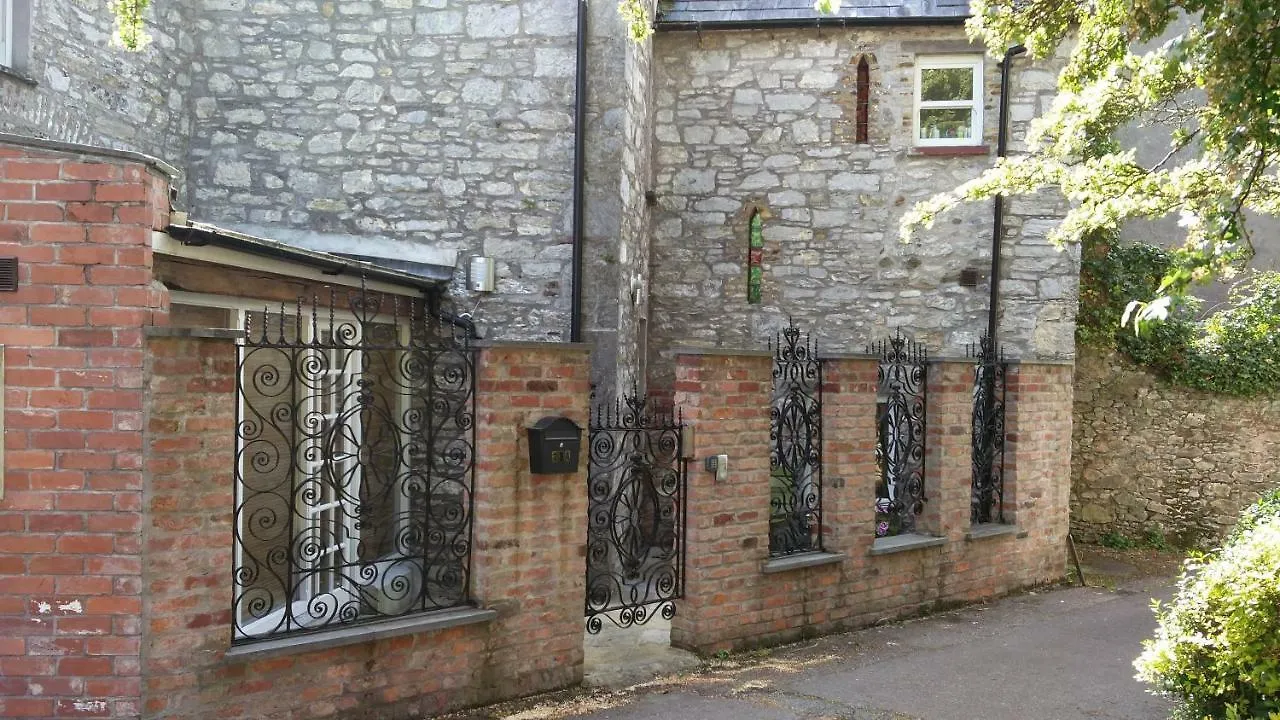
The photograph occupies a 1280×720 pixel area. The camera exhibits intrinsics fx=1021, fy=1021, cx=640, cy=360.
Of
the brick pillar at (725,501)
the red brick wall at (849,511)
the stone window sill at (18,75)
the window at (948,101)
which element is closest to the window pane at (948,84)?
the window at (948,101)

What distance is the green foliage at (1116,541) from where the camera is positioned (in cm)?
1084

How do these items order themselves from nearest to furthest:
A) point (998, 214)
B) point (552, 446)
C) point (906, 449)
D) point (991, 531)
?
point (552, 446), point (906, 449), point (991, 531), point (998, 214)

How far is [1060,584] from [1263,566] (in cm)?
467

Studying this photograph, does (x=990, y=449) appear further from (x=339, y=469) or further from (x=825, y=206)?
(x=339, y=469)

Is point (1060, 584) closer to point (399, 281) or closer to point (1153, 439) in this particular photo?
point (1153, 439)

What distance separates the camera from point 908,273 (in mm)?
10180

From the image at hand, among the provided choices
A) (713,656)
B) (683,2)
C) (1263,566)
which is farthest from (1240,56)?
(683,2)

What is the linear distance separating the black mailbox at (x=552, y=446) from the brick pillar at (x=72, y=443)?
1.91 meters

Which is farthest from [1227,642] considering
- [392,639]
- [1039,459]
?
[1039,459]

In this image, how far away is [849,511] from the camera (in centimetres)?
694

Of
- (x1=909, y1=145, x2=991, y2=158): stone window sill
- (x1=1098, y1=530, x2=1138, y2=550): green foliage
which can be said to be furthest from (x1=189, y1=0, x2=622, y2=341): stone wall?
(x1=1098, y1=530, x2=1138, y2=550): green foliage

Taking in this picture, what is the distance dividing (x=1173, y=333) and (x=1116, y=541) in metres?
2.28

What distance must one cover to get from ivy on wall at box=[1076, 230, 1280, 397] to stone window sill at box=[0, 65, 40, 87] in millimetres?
9690

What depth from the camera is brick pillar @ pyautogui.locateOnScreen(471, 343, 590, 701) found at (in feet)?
17.0
